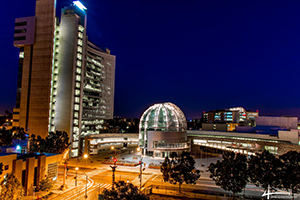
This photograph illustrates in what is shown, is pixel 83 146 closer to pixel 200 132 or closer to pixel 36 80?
pixel 36 80

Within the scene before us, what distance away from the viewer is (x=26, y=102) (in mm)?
78188

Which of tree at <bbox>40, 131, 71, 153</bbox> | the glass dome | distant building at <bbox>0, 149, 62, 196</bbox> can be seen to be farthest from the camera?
the glass dome

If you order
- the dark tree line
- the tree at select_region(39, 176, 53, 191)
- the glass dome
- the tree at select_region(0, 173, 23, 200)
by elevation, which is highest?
the glass dome

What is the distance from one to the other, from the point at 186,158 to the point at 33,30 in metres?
71.9

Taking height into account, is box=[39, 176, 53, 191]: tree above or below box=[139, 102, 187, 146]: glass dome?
below

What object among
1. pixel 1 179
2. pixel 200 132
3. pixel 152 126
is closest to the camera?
pixel 1 179

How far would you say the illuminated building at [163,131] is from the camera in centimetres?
7400

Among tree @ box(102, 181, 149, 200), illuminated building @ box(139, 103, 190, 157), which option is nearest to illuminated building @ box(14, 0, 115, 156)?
illuminated building @ box(139, 103, 190, 157)

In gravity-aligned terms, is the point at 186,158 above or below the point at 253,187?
above

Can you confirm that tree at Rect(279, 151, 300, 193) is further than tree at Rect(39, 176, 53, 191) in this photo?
No

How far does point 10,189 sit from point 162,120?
2158 inches

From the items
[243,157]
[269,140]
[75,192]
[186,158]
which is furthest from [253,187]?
[75,192]

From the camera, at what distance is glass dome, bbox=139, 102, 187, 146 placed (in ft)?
250

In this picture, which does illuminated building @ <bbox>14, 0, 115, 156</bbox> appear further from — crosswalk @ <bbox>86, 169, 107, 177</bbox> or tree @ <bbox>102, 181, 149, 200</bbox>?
tree @ <bbox>102, 181, 149, 200</bbox>
